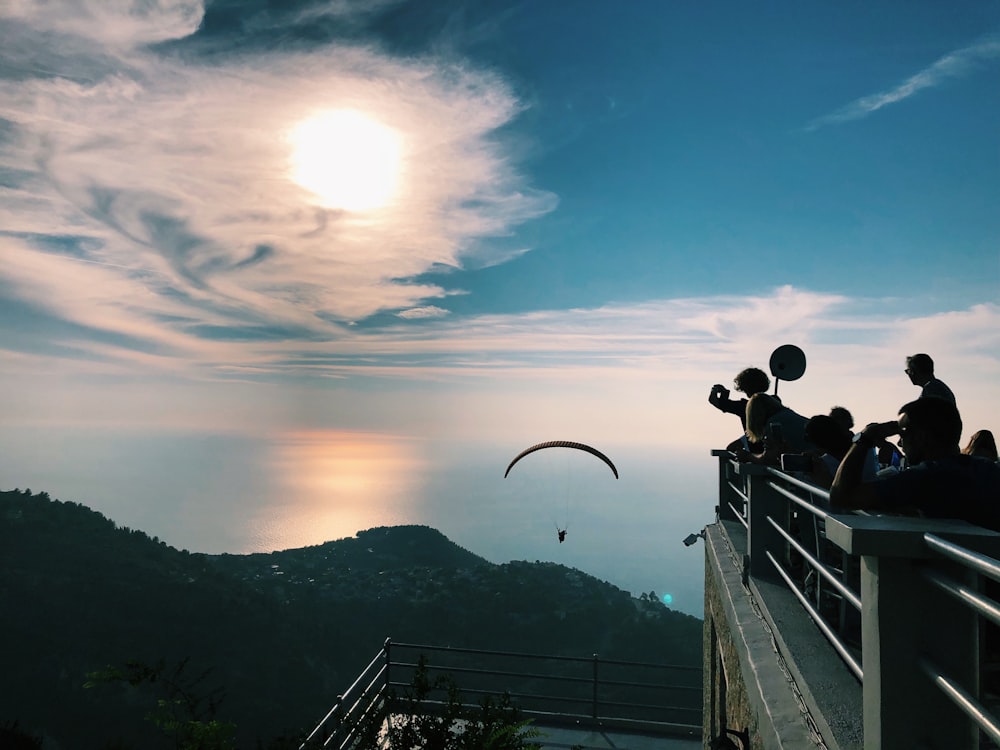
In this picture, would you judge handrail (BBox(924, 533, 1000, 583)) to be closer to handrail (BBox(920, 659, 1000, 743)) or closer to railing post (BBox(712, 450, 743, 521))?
handrail (BBox(920, 659, 1000, 743))

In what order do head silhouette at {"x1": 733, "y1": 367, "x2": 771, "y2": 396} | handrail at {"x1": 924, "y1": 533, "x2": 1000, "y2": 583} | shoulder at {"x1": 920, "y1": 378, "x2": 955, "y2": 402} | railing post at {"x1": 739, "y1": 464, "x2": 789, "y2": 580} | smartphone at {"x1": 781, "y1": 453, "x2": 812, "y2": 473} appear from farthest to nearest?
head silhouette at {"x1": 733, "y1": 367, "x2": 771, "y2": 396} < shoulder at {"x1": 920, "y1": 378, "x2": 955, "y2": 402} < railing post at {"x1": 739, "y1": 464, "x2": 789, "y2": 580} < smartphone at {"x1": 781, "y1": 453, "x2": 812, "y2": 473} < handrail at {"x1": 924, "y1": 533, "x2": 1000, "y2": 583}

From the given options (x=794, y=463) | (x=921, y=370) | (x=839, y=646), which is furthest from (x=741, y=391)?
(x=839, y=646)

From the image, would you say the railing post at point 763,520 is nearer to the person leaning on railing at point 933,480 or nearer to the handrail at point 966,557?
the person leaning on railing at point 933,480

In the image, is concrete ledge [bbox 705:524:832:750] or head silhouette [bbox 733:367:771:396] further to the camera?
head silhouette [bbox 733:367:771:396]

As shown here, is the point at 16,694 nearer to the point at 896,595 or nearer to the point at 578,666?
the point at 578,666

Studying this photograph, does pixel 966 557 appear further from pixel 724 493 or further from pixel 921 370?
pixel 724 493

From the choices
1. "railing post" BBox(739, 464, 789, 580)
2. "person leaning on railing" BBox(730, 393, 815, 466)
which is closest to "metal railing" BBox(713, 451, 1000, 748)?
"person leaning on railing" BBox(730, 393, 815, 466)
